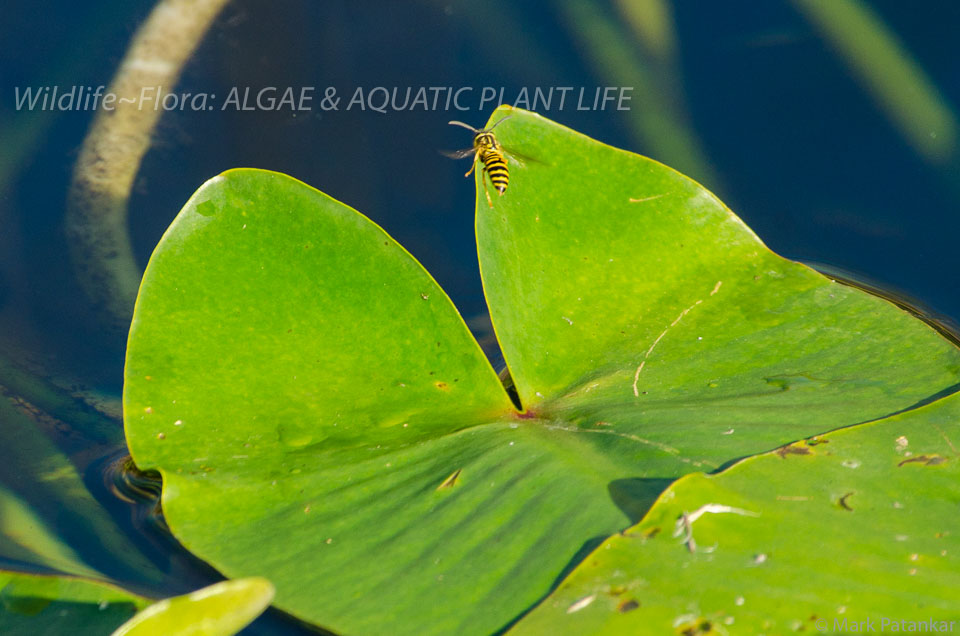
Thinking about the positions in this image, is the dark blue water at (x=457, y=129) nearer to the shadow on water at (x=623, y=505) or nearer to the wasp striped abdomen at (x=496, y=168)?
the wasp striped abdomen at (x=496, y=168)

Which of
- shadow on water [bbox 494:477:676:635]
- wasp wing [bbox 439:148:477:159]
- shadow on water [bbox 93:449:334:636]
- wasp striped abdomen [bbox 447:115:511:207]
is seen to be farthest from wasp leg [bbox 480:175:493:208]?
shadow on water [bbox 93:449:334:636]

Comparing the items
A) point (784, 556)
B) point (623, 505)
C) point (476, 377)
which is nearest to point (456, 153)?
point (476, 377)

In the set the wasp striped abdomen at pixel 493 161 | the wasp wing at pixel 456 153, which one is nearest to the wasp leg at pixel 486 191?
the wasp striped abdomen at pixel 493 161

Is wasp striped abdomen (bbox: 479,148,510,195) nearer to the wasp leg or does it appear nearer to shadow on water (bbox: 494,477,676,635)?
the wasp leg

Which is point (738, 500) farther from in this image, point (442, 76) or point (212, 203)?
point (442, 76)

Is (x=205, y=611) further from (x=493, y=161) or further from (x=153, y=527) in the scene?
(x=493, y=161)
